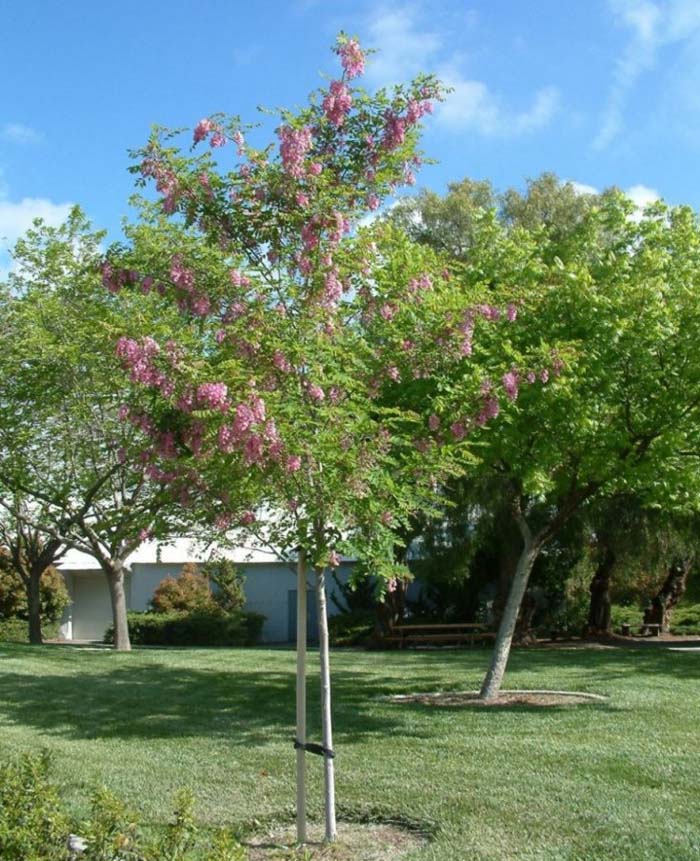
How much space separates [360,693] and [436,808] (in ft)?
21.6

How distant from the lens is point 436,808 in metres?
6.98

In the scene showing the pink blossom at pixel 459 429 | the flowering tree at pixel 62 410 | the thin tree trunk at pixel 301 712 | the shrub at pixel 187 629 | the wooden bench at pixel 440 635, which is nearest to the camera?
the thin tree trunk at pixel 301 712

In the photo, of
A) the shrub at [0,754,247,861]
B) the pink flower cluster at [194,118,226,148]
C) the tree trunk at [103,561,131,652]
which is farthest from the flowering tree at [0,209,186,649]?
the shrub at [0,754,247,861]

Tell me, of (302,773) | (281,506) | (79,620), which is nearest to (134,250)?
(281,506)

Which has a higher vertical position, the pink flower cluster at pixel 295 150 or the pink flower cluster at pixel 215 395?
the pink flower cluster at pixel 295 150

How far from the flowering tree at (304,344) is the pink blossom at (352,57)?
1 centimetres

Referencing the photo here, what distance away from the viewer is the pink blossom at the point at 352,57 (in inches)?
267

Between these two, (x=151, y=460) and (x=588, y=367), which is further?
(x=588, y=367)

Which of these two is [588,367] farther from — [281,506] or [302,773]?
[302,773]

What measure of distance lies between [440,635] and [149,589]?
1471 cm

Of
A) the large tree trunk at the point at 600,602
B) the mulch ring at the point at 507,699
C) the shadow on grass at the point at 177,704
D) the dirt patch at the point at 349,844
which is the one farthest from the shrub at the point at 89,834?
the large tree trunk at the point at 600,602

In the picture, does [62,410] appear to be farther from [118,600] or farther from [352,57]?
[352,57]

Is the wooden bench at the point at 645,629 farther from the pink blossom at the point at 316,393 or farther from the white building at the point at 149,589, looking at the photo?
the pink blossom at the point at 316,393

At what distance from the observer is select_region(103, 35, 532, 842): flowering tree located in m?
6.05
